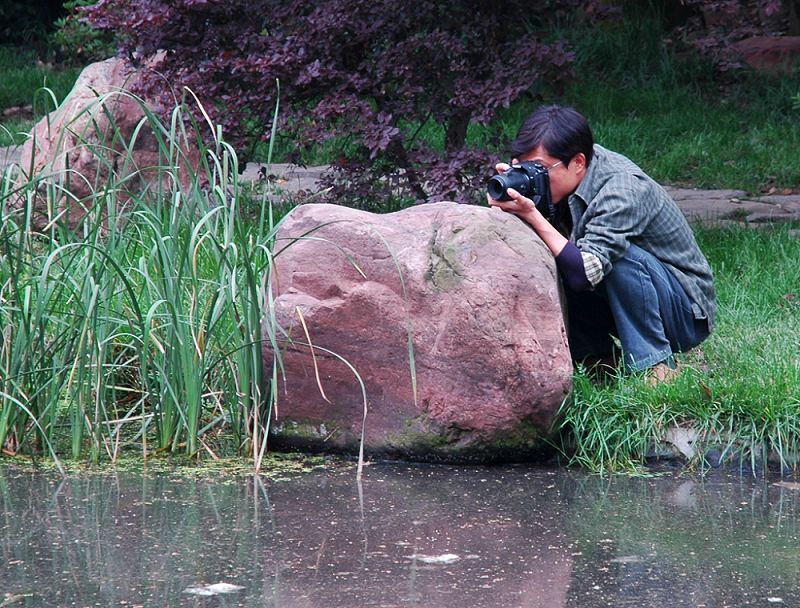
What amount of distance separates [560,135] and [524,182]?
0.70 feet

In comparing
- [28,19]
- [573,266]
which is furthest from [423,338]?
[28,19]

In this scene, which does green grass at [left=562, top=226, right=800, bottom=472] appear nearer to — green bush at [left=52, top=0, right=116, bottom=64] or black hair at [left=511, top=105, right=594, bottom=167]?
black hair at [left=511, top=105, right=594, bottom=167]

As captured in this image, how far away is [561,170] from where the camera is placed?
373 centimetres

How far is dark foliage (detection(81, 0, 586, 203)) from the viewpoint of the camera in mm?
5305

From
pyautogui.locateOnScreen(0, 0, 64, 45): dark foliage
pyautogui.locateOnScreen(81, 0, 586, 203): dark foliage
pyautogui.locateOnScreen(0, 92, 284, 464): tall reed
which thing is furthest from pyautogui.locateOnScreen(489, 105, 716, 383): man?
pyautogui.locateOnScreen(0, 0, 64, 45): dark foliage

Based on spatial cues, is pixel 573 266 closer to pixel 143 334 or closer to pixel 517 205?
pixel 517 205

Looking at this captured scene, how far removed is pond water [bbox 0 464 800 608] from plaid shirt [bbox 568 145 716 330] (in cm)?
67

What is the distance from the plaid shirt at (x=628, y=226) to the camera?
362 centimetres

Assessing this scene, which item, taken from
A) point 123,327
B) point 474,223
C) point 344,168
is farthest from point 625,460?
point 344,168

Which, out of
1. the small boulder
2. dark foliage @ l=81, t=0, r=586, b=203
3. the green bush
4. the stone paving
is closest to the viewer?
dark foliage @ l=81, t=0, r=586, b=203

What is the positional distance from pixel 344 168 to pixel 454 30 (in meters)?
0.82

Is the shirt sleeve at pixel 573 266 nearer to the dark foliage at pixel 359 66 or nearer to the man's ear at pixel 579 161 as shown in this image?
the man's ear at pixel 579 161

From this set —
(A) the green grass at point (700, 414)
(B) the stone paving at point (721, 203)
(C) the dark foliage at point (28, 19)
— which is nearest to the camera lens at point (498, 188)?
(A) the green grass at point (700, 414)

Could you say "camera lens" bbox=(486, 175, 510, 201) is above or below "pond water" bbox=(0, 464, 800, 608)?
above
